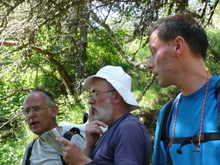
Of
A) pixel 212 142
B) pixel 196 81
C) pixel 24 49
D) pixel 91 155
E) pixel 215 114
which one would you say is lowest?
pixel 91 155

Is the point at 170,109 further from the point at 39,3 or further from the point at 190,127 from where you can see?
the point at 39,3

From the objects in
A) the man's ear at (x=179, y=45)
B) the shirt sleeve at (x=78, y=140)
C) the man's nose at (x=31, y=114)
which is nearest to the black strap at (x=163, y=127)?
the man's ear at (x=179, y=45)

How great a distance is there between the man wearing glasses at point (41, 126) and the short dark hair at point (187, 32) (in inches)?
53.1

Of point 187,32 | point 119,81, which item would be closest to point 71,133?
point 119,81

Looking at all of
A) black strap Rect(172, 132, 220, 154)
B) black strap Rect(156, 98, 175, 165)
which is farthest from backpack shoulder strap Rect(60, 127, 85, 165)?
black strap Rect(172, 132, 220, 154)

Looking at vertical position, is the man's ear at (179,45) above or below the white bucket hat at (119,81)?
above

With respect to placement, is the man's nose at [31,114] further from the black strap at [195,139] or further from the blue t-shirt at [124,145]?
the black strap at [195,139]

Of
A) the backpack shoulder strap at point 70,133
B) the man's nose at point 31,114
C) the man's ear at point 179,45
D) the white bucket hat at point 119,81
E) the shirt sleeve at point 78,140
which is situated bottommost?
the shirt sleeve at point 78,140

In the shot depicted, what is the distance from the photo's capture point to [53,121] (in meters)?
2.89

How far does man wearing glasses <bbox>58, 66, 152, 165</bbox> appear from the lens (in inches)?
67.0

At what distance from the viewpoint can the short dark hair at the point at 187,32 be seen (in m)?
1.55

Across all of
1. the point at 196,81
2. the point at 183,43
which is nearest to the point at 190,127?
the point at 196,81

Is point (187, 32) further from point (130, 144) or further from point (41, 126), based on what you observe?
point (41, 126)

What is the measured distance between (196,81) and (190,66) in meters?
A: 0.09
